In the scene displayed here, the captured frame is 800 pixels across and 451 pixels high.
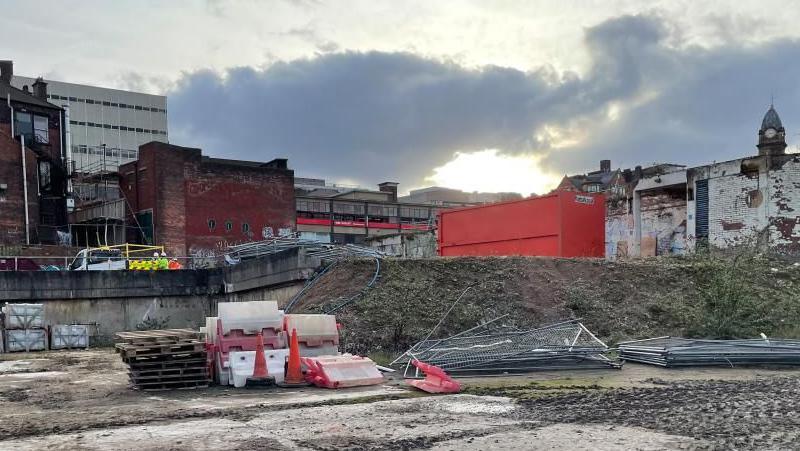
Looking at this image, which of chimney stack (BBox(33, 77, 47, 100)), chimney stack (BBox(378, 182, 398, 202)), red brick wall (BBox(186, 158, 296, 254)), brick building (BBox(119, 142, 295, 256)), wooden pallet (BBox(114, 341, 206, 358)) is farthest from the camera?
chimney stack (BBox(378, 182, 398, 202))

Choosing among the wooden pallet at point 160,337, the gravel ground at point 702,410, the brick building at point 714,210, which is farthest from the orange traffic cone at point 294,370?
the brick building at point 714,210

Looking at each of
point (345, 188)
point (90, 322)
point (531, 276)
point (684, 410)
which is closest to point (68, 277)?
point (90, 322)

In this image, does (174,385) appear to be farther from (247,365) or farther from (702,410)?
(702,410)

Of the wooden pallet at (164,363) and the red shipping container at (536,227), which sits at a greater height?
the red shipping container at (536,227)

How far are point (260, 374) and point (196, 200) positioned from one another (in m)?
34.2

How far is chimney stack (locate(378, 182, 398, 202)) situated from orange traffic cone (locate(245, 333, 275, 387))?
220ft

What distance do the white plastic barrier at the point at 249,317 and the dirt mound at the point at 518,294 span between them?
2868mm

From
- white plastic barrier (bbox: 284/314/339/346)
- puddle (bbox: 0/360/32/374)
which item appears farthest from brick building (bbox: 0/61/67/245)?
white plastic barrier (bbox: 284/314/339/346)

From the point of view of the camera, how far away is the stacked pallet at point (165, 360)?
1023 cm

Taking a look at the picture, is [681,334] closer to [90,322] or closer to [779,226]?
[779,226]

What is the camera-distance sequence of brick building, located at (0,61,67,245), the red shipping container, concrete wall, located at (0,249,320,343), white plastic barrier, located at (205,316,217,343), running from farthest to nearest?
1. brick building, located at (0,61,67,245)
2. concrete wall, located at (0,249,320,343)
3. the red shipping container
4. white plastic barrier, located at (205,316,217,343)

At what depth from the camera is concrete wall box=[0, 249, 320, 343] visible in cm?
2161

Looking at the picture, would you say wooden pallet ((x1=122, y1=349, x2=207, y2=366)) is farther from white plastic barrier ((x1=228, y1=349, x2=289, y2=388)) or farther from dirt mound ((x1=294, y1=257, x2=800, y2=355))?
dirt mound ((x1=294, y1=257, x2=800, y2=355))

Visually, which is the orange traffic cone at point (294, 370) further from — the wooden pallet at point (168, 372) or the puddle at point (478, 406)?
the puddle at point (478, 406)
